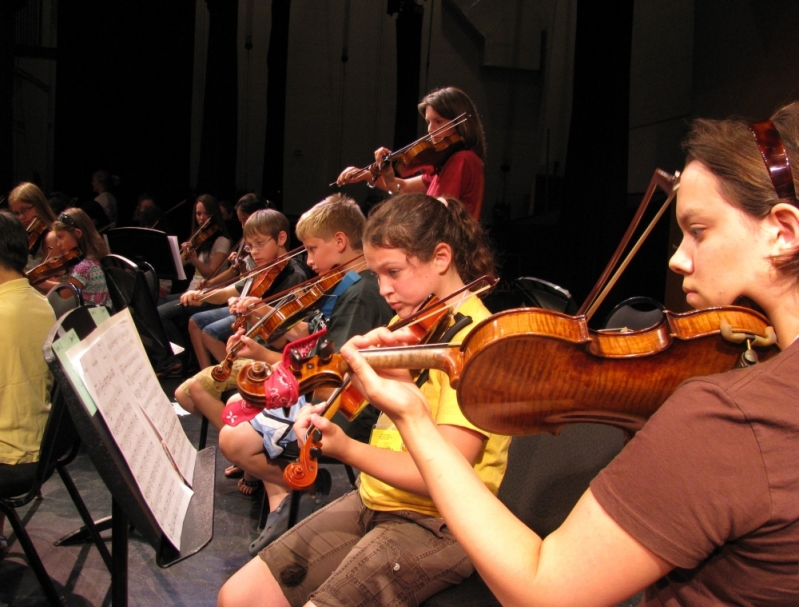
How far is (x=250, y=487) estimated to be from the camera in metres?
2.52

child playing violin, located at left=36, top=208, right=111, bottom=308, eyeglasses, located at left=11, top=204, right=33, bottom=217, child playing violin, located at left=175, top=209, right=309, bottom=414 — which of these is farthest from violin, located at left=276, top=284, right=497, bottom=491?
eyeglasses, located at left=11, top=204, right=33, bottom=217

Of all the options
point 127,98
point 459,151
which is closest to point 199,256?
point 459,151

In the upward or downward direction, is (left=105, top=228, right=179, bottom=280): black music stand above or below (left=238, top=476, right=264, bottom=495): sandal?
above

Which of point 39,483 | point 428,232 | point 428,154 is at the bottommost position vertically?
point 39,483

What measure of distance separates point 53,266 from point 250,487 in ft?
6.07

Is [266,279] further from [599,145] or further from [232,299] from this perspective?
[599,145]

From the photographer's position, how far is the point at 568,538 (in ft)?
2.06

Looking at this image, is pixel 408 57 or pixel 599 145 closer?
pixel 599 145

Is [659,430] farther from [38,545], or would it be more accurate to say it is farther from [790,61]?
[790,61]

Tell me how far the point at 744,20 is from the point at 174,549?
389cm

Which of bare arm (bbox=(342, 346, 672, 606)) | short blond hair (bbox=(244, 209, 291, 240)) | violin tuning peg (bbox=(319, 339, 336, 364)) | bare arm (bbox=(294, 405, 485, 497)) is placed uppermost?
short blond hair (bbox=(244, 209, 291, 240))

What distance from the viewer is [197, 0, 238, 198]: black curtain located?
21.5 ft

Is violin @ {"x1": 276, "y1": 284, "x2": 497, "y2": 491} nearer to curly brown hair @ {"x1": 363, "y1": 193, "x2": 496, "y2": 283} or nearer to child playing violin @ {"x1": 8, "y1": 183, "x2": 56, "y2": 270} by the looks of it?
curly brown hair @ {"x1": 363, "y1": 193, "x2": 496, "y2": 283}

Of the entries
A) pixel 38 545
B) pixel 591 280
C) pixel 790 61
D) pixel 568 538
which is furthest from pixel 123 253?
pixel 568 538
